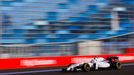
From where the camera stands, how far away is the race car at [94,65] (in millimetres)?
12688

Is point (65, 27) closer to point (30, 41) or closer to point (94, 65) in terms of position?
point (30, 41)

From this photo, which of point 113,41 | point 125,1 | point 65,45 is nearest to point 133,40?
point 113,41

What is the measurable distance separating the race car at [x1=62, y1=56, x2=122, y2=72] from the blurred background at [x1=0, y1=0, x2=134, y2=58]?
936 centimetres

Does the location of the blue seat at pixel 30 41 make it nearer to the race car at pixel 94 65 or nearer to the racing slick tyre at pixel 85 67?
the race car at pixel 94 65

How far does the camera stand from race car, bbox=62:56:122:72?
500 inches

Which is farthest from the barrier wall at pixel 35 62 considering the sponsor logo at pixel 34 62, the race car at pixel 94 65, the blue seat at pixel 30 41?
the race car at pixel 94 65

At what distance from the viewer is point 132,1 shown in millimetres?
29578

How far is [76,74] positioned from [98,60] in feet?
6.71

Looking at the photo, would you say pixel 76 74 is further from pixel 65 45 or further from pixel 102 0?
pixel 102 0

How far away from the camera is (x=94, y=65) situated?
517 inches

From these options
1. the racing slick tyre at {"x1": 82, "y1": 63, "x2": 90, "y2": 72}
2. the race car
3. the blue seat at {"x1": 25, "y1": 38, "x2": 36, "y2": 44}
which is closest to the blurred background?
the blue seat at {"x1": 25, "y1": 38, "x2": 36, "y2": 44}

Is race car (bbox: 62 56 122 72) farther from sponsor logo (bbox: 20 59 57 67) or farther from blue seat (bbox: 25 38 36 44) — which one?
blue seat (bbox: 25 38 36 44)

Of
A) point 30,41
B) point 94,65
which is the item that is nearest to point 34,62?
point 30,41

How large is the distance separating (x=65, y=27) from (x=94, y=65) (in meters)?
13.0
